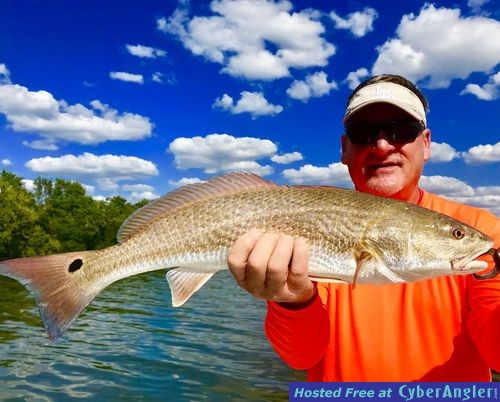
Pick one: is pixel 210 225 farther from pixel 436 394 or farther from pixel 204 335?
pixel 204 335

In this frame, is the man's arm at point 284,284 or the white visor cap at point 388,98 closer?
the man's arm at point 284,284

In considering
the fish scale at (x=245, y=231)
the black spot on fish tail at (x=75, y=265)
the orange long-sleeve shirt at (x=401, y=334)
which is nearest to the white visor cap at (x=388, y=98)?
the orange long-sleeve shirt at (x=401, y=334)

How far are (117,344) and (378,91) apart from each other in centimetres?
1189

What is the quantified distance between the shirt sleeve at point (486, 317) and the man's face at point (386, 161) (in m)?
0.84

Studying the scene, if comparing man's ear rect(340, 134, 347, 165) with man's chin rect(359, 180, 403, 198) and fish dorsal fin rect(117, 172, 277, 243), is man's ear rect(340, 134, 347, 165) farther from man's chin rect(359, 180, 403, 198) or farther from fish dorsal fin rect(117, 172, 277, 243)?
fish dorsal fin rect(117, 172, 277, 243)

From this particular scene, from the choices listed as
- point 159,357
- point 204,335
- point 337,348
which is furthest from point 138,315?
point 337,348

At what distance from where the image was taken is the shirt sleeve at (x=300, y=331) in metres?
3.65

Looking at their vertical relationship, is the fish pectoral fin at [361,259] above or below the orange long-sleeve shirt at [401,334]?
A: above

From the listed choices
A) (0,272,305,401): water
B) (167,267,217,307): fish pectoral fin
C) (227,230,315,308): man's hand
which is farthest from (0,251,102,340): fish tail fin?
(0,272,305,401): water

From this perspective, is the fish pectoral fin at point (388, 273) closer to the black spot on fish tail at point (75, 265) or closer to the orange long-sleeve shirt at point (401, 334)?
the orange long-sleeve shirt at point (401, 334)

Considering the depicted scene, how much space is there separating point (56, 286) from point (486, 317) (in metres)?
2.92

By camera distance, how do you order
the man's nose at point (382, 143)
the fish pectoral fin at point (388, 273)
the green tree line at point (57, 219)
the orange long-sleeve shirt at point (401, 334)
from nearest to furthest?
1. the fish pectoral fin at point (388, 273)
2. the orange long-sleeve shirt at point (401, 334)
3. the man's nose at point (382, 143)
4. the green tree line at point (57, 219)

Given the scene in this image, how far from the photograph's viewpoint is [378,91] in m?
4.42

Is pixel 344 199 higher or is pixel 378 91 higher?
pixel 378 91
